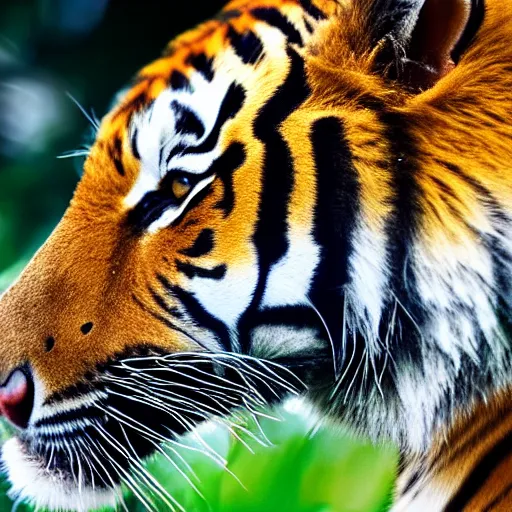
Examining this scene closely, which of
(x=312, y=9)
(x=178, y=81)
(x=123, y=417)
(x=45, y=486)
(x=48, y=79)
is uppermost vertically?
(x=312, y=9)

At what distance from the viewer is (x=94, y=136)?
0.83 m

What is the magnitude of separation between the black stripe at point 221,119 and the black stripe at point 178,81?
57 millimetres

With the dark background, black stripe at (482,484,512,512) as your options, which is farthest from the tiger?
the dark background

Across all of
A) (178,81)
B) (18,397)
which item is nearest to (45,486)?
(18,397)

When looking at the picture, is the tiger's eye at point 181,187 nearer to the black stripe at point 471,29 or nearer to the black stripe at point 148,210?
the black stripe at point 148,210

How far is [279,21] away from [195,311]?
0.34 metres

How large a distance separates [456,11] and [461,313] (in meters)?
0.30

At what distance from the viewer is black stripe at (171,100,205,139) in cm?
69

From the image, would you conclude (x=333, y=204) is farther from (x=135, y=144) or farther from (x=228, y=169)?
(x=135, y=144)

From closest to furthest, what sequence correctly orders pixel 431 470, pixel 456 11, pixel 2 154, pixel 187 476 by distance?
pixel 456 11
pixel 431 470
pixel 187 476
pixel 2 154

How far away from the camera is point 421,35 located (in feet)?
2.11

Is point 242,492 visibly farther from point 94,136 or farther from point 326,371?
point 94,136

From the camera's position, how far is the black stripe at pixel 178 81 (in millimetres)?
728

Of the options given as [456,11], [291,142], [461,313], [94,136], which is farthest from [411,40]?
[94,136]
